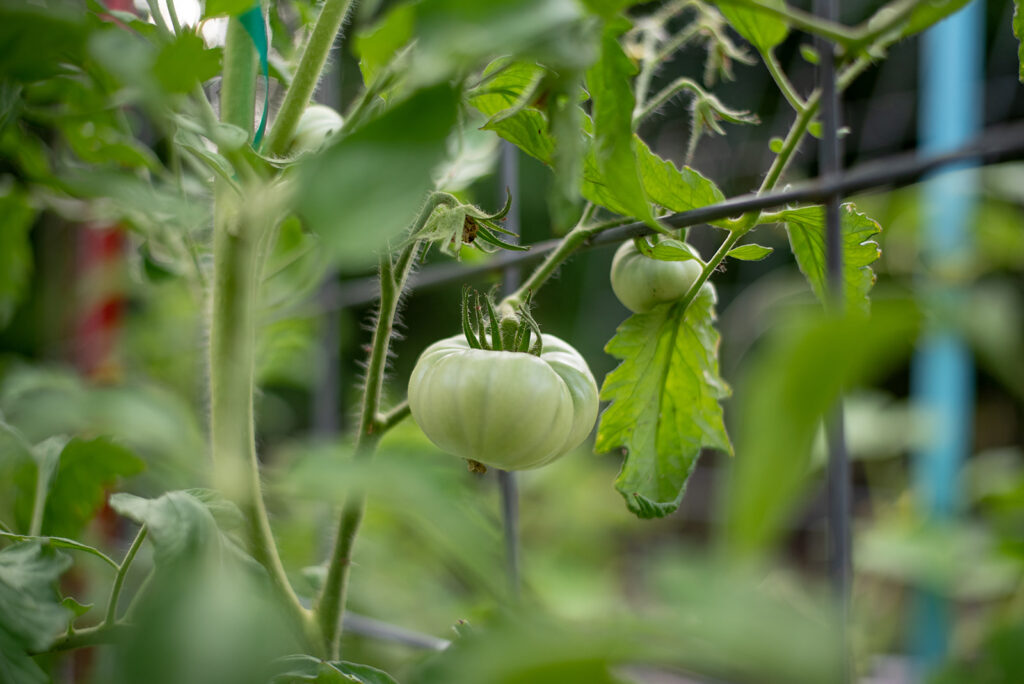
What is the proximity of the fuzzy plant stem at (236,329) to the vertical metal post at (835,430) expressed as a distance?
211 millimetres

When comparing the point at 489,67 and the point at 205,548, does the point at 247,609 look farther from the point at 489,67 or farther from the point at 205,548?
the point at 489,67

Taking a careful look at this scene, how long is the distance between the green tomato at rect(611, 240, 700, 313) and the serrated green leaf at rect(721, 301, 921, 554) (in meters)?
0.18

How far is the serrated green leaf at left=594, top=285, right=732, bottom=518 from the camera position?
299 millimetres

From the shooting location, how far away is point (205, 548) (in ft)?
0.69

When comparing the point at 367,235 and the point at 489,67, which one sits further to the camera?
the point at 489,67

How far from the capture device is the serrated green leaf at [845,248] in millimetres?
272

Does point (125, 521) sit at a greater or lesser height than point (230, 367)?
lesser

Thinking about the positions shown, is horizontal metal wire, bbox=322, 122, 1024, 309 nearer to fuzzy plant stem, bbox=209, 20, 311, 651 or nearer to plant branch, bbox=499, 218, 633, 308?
plant branch, bbox=499, 218, 633, 308

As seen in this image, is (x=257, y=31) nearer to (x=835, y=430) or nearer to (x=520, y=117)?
(x=520, y=117)

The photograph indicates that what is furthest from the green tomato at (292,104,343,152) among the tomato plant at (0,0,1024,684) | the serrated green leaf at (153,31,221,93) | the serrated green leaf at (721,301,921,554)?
the serrated green leaf at (721,301,921,554)

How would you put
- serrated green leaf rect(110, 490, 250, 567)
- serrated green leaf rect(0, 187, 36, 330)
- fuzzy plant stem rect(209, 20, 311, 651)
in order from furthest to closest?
serrated green leaf rect(0, 187, 36, 330), fuzzy plant stem rect(209, 20, 311, 651), serrated green leaf rect(110, 490, 250, 567)

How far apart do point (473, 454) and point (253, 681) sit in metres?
0.14

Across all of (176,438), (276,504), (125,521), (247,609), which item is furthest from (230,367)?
(276,504)

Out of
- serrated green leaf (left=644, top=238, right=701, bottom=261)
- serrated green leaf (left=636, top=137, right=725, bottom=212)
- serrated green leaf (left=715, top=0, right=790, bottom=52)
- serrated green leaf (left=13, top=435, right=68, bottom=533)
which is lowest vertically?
serrated green leaf (left=13, top=435, right=68, bottom=533)
